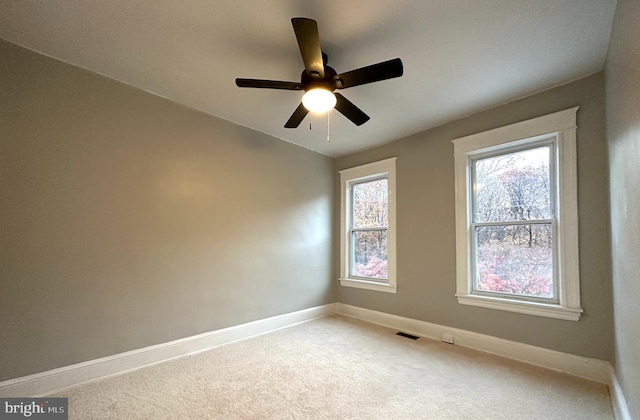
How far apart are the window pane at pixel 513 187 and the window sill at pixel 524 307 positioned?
0.82 m

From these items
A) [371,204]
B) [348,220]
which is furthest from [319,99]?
[348,220]

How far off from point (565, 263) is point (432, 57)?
213cm

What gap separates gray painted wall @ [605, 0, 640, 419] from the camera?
137cm

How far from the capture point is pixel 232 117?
3182mm

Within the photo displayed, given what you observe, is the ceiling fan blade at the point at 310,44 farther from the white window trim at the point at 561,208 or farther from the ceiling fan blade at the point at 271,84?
the white window trim at the point at 561,208

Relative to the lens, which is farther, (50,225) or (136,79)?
(136,79)

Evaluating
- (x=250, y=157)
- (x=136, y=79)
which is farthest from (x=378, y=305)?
(x=136, y=79)

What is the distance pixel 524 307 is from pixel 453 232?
0.96 metres

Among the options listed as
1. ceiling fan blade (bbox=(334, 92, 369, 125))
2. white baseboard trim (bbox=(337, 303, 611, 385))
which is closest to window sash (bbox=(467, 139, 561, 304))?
white baseboard trim (bbox=(337, 303, 611, 385))

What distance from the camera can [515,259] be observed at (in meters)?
2.74

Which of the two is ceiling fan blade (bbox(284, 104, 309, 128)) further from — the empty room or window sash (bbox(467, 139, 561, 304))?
window sash (bbox(467, 139, 561, 304))

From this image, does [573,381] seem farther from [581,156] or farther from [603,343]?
[581,156]

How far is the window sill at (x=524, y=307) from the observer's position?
2338mm

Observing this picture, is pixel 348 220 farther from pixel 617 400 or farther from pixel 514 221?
pixel 617 400
